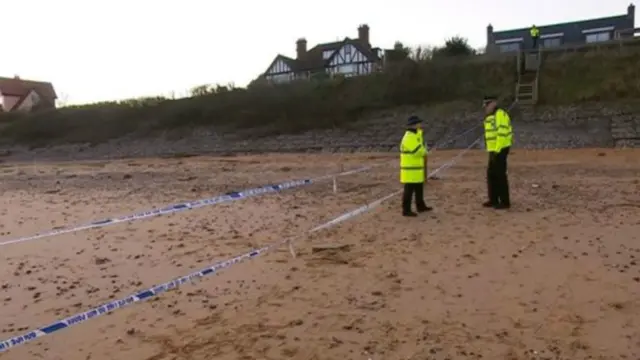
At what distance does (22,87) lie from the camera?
3017 inches

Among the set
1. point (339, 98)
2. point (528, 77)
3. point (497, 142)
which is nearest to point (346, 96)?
point (339, 98)

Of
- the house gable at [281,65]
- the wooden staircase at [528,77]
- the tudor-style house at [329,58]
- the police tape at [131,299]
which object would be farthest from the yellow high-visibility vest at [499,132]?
the house gable at [281,65]

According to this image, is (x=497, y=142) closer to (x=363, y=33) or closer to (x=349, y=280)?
(x=349, y=280)

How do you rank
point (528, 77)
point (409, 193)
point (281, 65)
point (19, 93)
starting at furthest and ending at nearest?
point (19, 93) < point (281, 65) < point (528, 77) < point (409, 193)

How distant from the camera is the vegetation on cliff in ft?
88.9

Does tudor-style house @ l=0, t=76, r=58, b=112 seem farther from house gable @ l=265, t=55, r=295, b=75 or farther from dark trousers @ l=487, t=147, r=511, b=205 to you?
dark trousers @ l=487, t=147, r=511, b=205

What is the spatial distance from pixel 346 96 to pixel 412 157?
80.7 ft

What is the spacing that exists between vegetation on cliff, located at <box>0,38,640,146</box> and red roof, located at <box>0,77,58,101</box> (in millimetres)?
34039

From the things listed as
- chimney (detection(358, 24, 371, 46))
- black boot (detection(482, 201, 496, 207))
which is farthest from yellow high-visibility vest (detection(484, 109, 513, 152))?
chimney (detection(358, 24, 371, 46))

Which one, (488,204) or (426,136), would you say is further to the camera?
(426,136)

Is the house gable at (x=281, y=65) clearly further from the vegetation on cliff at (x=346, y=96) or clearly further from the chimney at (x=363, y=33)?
the vegetation on cliff at (x=346, y=96)

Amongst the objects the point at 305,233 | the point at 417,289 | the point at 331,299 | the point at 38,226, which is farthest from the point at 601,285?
the point at 38,226

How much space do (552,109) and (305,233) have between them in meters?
20.1

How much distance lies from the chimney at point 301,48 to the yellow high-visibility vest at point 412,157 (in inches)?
2110
